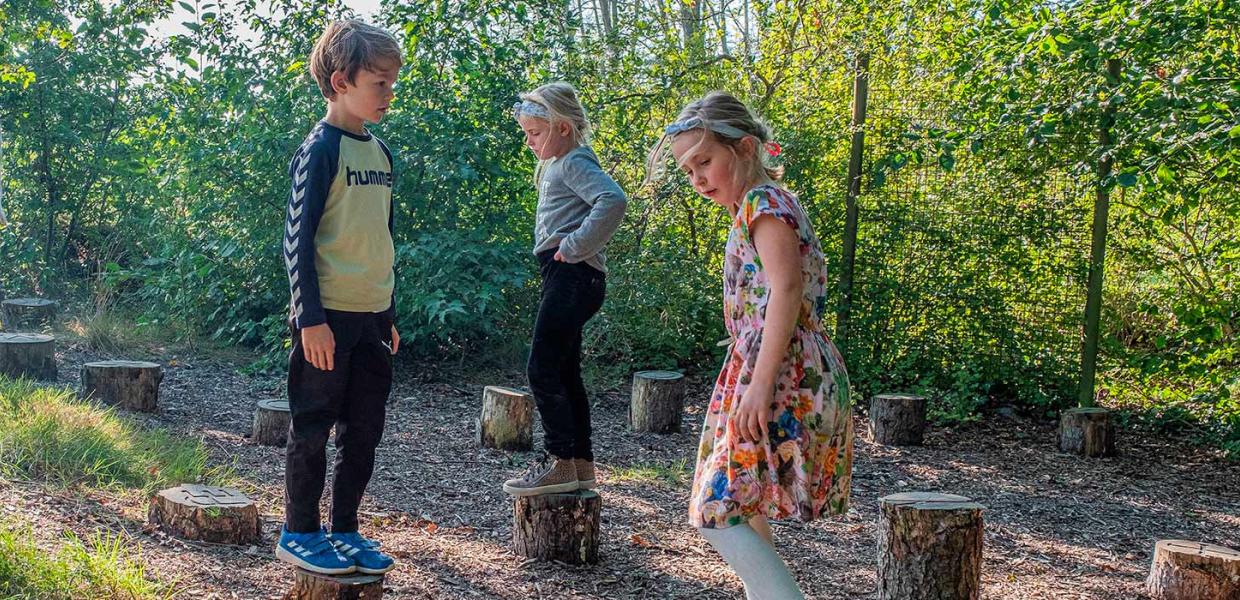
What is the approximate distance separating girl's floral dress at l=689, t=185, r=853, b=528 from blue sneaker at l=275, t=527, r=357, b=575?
109 centimetres

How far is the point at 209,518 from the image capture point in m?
3.72

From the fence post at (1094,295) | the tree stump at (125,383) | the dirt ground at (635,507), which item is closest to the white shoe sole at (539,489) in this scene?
the dirt ground at (635,507)

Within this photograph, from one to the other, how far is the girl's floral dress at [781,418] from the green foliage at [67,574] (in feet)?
5.46

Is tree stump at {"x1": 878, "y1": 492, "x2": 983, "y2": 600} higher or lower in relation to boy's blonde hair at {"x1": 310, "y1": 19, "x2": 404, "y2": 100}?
lower

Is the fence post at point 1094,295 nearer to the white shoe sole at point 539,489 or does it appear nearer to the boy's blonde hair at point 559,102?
the boy's blonde hair at point 559,102

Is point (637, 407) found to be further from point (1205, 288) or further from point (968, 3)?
point (1205, 288)

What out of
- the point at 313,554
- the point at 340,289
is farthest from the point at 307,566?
the point at 340,289

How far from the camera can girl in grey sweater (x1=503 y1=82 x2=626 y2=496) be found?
12.5ft

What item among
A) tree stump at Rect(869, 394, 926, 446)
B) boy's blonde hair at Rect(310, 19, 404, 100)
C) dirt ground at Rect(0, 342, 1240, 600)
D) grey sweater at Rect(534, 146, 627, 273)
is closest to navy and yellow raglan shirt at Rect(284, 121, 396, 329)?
boy's blonde hair at Rect(310, 19, 404, 100)

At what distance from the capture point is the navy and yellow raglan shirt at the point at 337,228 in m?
2.89

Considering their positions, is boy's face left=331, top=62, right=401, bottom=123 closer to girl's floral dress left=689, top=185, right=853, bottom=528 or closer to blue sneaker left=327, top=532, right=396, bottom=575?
girl's floral dress left=689, top=185, right=853, bottom=528

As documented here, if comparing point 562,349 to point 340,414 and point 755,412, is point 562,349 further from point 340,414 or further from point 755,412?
point 755,412

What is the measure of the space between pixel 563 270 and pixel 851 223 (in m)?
4.48

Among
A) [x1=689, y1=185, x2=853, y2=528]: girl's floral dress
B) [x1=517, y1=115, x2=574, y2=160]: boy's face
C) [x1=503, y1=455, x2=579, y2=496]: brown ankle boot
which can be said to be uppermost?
[x1=517, y1=115, x2=574, y2=160]: boy's face
